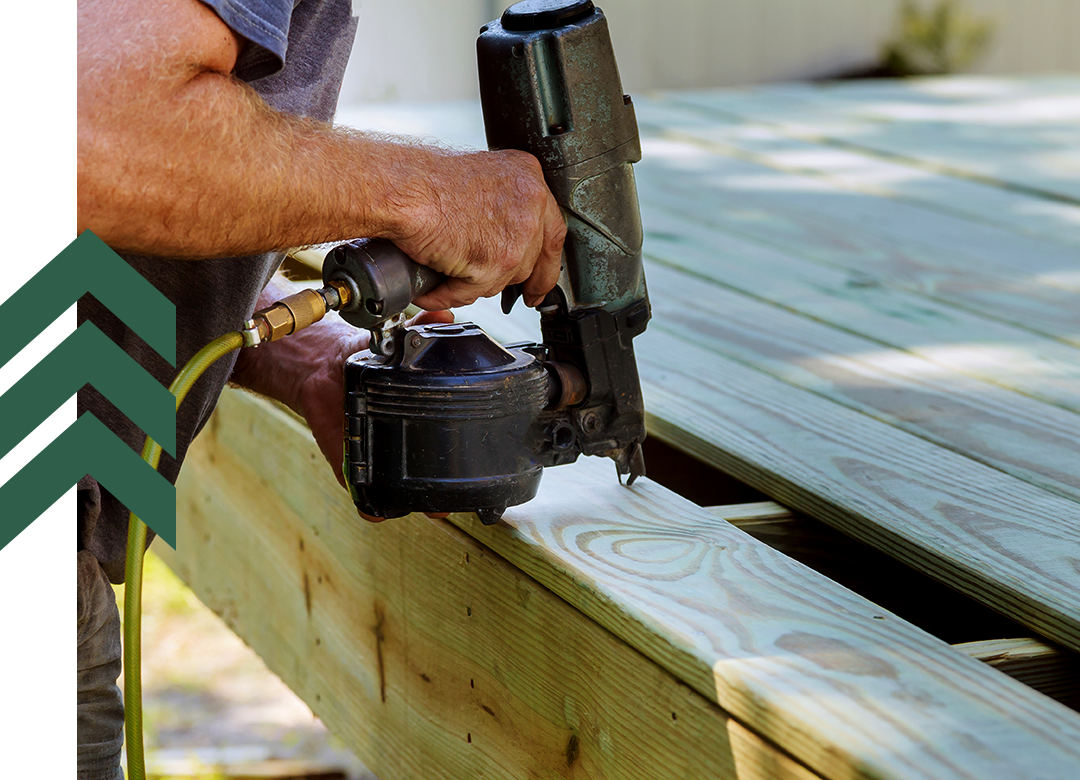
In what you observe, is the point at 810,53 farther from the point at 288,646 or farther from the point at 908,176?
the point at 288,646

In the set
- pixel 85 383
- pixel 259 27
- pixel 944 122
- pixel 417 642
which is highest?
pixel 259 27

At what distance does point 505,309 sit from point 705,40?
4921 millimetres

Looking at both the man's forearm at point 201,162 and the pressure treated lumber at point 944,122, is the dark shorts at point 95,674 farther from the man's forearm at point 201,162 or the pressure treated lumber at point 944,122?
the pressure treated lumber at point 944,122

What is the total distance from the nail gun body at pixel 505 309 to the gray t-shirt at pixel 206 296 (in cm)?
21

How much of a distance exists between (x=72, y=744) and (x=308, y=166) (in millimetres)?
681

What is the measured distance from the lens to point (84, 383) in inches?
50.0

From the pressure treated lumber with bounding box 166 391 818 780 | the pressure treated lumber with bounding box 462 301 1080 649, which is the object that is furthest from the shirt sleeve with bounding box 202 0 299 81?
the pressure treated lumber with bounding box 462 301 1080 649

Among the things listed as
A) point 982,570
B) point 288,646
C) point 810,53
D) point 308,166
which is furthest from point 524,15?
point 810,53

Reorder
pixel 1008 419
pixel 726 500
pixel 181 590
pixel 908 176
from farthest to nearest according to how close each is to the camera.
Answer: pixel 181 590 < pixel 908 176 < pixel 726 500 < pixel 1008 419

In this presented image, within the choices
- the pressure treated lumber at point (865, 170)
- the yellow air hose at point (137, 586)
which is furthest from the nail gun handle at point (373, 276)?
the pressure treated lumber at point (865, 170)

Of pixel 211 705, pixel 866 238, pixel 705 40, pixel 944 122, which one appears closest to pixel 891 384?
pixel 866 238

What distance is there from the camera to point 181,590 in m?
3.94

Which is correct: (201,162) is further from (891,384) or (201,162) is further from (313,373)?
(891,384)

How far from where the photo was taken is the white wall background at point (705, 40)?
512cm
